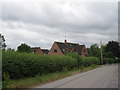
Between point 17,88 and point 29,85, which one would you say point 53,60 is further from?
point 17,88

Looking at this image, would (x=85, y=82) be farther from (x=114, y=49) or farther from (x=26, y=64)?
(x=114, y=49)

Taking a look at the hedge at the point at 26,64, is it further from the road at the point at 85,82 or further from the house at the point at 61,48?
the house at the point at 61,48

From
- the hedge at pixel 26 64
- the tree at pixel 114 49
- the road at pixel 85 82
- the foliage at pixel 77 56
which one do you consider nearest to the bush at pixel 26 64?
the hedge at pixel 26 64

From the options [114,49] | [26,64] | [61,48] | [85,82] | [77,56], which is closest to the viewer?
[85,82]

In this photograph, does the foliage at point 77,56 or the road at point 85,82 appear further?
the foliage at point 77,56

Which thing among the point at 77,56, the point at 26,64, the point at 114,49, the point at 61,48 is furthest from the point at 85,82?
the point at 114,49

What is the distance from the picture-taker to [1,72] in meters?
14.5

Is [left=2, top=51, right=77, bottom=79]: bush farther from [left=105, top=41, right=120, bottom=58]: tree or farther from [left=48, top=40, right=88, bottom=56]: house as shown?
[left=105, top=41, right=120, bottom=58]: tree

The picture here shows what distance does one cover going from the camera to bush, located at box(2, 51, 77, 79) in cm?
1589

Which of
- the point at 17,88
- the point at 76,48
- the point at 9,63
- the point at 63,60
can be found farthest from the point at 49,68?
the point at 76,48

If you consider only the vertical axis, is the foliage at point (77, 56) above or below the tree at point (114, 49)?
below

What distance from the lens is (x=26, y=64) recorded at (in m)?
18.7

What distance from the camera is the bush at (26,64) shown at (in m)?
15.9

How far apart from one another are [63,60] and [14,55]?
48.9 ft
